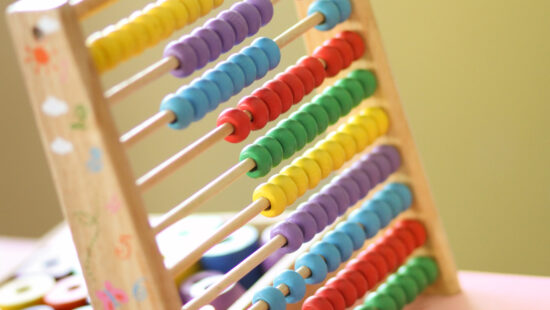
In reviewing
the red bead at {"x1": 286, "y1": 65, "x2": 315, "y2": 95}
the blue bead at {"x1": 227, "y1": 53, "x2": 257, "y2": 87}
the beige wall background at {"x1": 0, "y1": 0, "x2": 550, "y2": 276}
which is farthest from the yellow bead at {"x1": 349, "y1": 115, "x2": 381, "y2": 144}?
the beige wall background at {"x1": 0, "y1": 0, "x2": 550, "y2": 276}

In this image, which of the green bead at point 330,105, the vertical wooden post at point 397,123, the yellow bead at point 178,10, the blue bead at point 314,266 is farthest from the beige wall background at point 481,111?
the yellow bead at point 178,10

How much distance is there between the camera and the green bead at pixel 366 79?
3.67ft

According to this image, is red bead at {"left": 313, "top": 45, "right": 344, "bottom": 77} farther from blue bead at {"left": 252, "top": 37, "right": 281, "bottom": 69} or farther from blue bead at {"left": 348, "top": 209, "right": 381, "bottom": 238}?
blue bead at {"left": 348, "top": 209, "right": 381, "bottom": 238}

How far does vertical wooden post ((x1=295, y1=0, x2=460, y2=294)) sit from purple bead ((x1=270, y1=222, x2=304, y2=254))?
0.23m

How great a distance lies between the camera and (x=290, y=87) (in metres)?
1.03

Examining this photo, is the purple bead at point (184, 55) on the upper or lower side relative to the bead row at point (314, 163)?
upper

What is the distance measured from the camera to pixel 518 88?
5.41 ft

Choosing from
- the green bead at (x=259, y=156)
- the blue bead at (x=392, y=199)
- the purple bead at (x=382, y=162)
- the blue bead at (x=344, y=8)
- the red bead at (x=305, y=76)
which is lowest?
the blue bead at (x=392, y=199)

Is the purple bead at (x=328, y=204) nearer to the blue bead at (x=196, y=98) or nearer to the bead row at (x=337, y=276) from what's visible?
the bead row at (x=337, y=276)

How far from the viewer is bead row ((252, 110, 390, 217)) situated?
0.99 m

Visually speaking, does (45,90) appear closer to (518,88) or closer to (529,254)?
(518,88)

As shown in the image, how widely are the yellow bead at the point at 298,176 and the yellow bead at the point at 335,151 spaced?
0.18ft

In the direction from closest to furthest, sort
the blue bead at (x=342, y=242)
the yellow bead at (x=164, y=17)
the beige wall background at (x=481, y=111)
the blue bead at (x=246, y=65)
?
1. the yellow bead at (x=164, y=17)
2. the blue bead at (x=246, y=65)
3. the blue bead at (x=342, y=242)
4. the beige wall background at (x=481, y=111)

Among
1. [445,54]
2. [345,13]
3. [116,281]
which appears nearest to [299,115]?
[345,13]
